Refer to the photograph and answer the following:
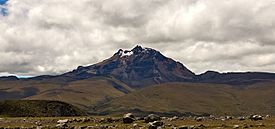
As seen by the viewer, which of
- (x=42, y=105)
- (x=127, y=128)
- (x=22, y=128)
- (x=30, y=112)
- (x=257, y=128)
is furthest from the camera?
(x=42, y=105)

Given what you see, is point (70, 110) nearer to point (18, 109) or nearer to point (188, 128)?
point (18, 109)

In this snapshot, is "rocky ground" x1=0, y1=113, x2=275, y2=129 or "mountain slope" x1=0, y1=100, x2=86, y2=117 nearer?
"rocky ground" x1=0, y1=113, x2=275, y2=129

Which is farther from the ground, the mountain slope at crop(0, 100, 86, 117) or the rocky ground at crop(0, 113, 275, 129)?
the mountain slope at crop(0, 100, 86, 117)

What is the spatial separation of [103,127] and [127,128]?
677 centimetres

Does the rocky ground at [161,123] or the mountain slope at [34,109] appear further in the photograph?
the mountain slope at [34,109]

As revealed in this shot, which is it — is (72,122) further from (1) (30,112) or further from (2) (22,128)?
(1) (30,112)

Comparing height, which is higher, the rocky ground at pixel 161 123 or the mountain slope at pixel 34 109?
the mountain slope at pixel 34 109

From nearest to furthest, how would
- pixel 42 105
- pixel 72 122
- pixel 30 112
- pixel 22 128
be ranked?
pixel 22 128, pixel 72 122, pixel 30 112, pixel 42 105

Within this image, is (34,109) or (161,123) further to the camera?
(34,109)

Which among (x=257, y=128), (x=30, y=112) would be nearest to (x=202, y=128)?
(x=257, y=128)

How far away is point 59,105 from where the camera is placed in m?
168

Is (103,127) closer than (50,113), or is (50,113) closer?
(103,127)

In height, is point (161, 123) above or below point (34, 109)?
below

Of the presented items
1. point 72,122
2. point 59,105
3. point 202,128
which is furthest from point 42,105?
point 202,128
